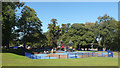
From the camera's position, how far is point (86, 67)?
517 inches

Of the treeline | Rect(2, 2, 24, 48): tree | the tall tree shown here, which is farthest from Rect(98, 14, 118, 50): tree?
Rect(2, 2, 24, 48): tree

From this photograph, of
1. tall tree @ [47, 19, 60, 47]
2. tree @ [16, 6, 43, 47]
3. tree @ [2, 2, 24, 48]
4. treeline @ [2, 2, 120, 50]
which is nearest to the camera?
tree @ [2, 2, 24, 48]

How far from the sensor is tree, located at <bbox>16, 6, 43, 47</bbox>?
41.0 m

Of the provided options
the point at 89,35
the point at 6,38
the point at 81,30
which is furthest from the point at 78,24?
the point at 6,38

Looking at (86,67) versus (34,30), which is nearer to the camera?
(86,67)

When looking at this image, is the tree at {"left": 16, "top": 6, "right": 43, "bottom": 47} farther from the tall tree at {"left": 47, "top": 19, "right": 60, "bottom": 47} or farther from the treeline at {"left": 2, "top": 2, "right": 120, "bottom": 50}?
the tall tree at {"left": 47, "top": 19, "right": 60, "bottom": 47}

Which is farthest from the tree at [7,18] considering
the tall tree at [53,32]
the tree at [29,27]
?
the tall tree at [53,32]

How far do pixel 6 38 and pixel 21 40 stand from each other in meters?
10.2

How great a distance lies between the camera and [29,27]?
44.0 metres

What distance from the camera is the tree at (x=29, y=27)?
134ft

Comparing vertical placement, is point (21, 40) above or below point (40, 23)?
below

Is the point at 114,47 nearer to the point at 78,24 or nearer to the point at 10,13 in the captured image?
the point at 78,24

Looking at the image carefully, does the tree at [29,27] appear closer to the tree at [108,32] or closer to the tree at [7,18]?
the tree at [7,18]

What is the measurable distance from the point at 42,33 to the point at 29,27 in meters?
7.78
